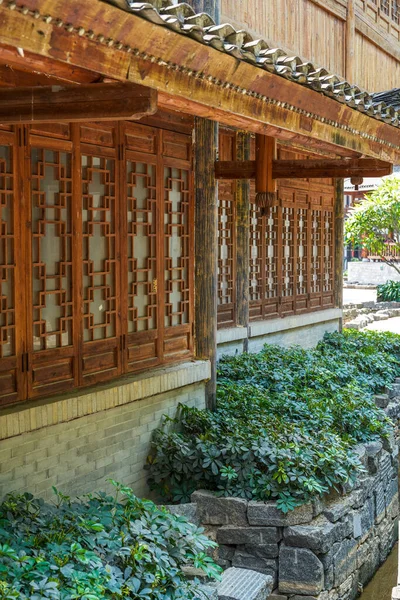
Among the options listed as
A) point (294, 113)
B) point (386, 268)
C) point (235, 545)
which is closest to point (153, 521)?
point (235, 545)

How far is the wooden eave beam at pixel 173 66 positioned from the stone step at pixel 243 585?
3226 millimetres

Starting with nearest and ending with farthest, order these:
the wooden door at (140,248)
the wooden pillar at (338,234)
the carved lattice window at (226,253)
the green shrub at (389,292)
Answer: the wooden door at (140,248), the carved lattice window at (226,253), the wooden pillar at (338,234), the green shrub at (389,292)

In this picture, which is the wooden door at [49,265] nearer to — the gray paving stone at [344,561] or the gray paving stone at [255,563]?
the gray paving stone at [255,563]

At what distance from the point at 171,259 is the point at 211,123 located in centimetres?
A: 152

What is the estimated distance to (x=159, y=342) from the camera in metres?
8.18

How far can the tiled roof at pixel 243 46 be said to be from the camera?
4.28 metres

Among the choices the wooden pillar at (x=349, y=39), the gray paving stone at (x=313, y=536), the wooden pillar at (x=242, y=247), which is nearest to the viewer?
the gray paving stone at (x=313, y=536)

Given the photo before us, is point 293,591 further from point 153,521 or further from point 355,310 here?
point 355,310

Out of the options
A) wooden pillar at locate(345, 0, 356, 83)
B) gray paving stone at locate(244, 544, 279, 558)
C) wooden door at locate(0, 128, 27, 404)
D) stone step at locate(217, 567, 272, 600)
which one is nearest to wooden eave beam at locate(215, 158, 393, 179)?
wooden door at locate(0, 128, 27, 404)

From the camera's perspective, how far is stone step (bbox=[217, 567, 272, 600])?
586 cm

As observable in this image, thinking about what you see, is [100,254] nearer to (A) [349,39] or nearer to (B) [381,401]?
(B) [381,401]

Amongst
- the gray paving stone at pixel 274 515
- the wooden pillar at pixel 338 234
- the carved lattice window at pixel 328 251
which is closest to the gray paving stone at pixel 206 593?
the gray paving stone at pixel 274 515

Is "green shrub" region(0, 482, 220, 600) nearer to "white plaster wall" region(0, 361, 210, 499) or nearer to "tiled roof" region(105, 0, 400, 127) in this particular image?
"white plaster wall" region(0, 361, 210, 499)

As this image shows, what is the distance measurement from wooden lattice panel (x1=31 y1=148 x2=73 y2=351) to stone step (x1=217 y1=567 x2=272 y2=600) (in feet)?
7.19
